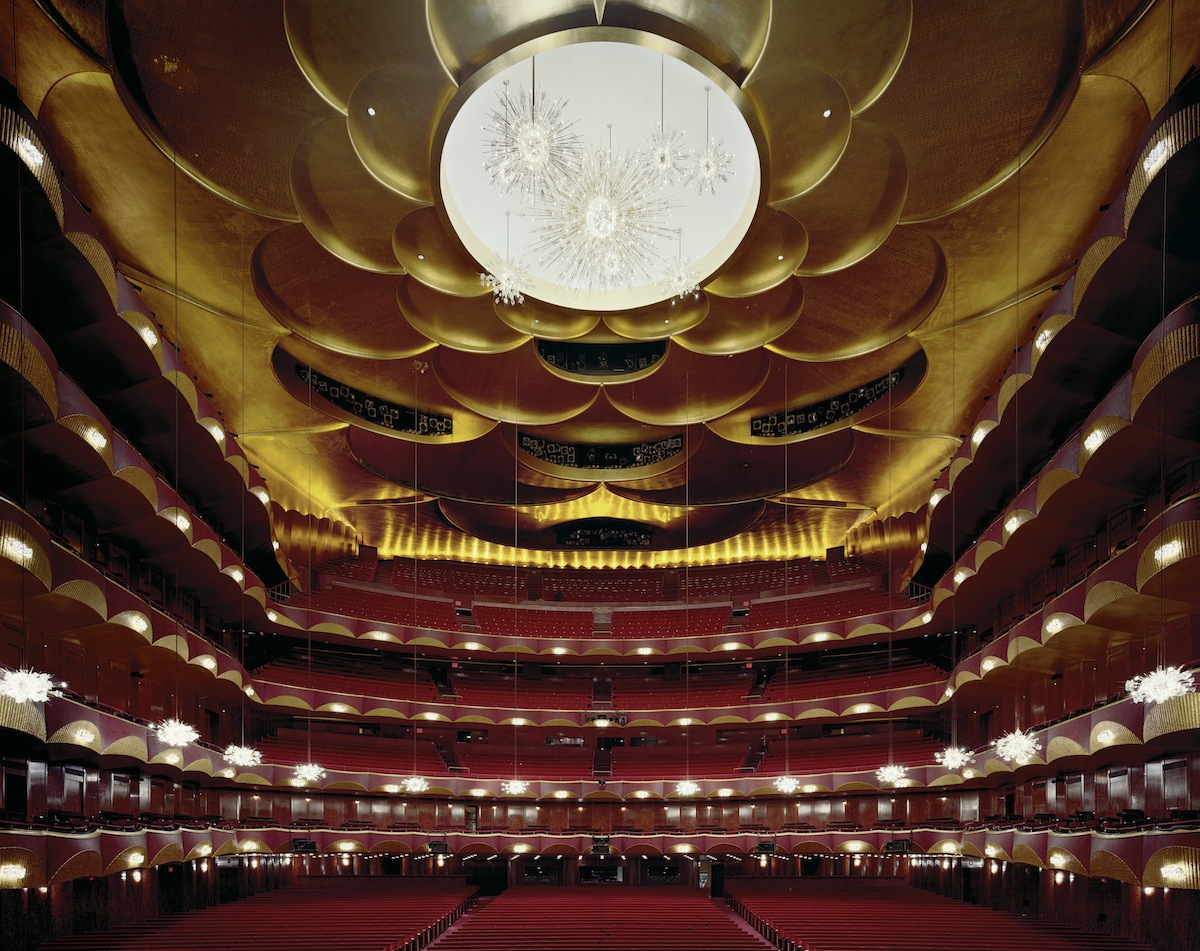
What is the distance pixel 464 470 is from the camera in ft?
86.7

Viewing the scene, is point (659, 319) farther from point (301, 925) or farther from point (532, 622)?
point (532, 622)

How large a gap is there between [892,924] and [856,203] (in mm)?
13262

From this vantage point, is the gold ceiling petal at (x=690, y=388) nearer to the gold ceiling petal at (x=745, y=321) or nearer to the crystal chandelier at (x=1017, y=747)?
the gold ceiling petal at (x=745, y=321)

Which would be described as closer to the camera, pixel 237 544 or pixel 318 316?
pixel 318 316

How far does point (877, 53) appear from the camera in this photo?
12.2 m

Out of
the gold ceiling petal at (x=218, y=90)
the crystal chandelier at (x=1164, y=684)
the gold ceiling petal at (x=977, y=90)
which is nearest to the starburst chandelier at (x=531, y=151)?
the gold ceiling petal at (x=218, y=90)

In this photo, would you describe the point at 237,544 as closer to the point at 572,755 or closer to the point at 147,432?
the point at 147,432

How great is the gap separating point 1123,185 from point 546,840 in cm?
2140

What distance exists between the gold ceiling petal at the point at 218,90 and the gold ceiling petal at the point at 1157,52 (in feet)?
33.6

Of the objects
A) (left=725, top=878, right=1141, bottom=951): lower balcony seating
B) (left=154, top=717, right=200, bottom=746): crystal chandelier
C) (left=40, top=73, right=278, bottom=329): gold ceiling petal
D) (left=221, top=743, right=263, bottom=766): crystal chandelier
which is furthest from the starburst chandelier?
(left=725, top=878, right=1141, bottom=951): lower balcony seating

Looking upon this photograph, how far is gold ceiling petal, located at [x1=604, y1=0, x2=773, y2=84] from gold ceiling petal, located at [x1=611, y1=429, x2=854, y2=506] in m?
12.6

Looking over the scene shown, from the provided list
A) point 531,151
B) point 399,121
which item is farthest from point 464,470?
point 531,151

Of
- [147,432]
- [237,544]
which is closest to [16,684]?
[147,432]

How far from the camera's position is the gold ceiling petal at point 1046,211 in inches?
499
